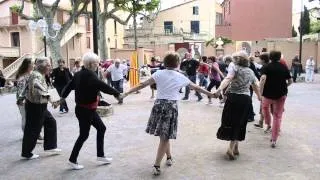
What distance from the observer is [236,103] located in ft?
25.2

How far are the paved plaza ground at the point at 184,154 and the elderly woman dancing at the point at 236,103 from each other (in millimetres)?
385

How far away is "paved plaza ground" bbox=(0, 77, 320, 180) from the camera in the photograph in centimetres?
695

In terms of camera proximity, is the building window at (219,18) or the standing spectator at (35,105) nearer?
the standing spectator at (35,105)

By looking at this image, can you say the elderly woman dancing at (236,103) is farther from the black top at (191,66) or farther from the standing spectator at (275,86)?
the black top at (191,66)

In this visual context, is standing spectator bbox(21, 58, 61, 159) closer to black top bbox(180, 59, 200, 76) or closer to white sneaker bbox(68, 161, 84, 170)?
white sneaker bbox(68, 161, 84, 170)

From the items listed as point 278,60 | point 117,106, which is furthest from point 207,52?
point 278,60

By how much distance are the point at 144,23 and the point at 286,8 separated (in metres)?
24.3

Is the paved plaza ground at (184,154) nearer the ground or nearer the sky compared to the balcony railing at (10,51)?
nearer the ground

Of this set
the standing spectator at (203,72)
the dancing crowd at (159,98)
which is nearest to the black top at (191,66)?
the standing spectator at (203,72)

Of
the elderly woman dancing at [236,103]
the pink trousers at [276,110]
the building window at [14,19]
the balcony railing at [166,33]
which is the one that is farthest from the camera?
the balcony railing at [166,33]

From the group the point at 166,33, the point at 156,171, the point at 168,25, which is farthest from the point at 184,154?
the point at 168,25

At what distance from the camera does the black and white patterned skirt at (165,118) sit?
6.77m

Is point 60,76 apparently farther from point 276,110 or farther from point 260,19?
point 260,19

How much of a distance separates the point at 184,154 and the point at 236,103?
3.96 feet
